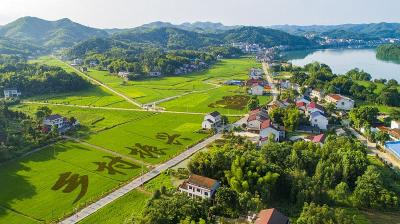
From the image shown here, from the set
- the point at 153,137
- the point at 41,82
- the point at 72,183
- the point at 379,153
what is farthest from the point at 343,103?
the point at 41,82

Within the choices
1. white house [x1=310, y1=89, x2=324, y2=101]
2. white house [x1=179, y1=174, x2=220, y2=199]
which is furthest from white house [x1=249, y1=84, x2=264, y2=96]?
white house [x1=179, y1=174, x2=220, y2=199]

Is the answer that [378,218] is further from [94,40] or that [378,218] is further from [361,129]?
[94,40]

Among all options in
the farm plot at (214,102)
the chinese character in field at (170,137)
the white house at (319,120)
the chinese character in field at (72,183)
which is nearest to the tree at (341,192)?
the chinese character in field at (170,137)

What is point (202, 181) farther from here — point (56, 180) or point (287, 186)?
point (56, 180)

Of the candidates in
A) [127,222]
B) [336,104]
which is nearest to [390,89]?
[336,104]

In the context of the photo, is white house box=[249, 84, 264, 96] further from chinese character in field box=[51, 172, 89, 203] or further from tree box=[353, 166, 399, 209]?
chinese character in field box=[51, 172, 89, 203]

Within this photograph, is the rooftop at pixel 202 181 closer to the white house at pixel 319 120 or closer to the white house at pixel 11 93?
the white house at pixel 319 120
